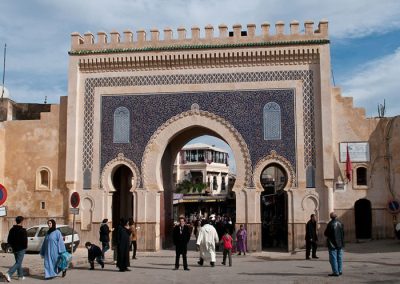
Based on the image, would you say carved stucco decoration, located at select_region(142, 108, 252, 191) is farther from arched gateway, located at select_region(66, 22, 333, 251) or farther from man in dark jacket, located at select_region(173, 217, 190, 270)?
man in dark jacket, located at select_region(173, 217, 190, 270)

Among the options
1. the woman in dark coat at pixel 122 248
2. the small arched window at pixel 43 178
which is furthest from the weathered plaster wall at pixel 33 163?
the woman in dark coat at pixel 122 248

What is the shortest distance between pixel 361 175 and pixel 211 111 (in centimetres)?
560

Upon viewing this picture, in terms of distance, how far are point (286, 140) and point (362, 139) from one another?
256 cm

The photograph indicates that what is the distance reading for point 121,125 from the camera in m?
19.2

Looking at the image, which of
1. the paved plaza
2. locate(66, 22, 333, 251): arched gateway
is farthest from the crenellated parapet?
the paved plaza

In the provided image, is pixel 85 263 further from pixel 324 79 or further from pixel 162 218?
pixel 324 79

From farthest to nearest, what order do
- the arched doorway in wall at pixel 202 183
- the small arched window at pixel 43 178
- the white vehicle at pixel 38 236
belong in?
the arched doorway in wall at pixel 202 183
the small arched window at pixel 43 178
the white vehicle at pixel 38 236

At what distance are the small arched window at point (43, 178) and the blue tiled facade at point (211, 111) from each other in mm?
2238

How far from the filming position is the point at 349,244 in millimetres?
17453

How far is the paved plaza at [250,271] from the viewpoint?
10.5 m

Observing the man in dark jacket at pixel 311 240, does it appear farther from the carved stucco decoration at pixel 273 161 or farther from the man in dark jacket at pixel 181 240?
the man in dark jacket at pixel 181 240

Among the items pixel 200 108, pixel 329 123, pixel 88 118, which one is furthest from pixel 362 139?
pixel 88 118

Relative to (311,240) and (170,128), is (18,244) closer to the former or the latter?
(311,240)

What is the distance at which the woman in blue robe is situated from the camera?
11.0 metres
